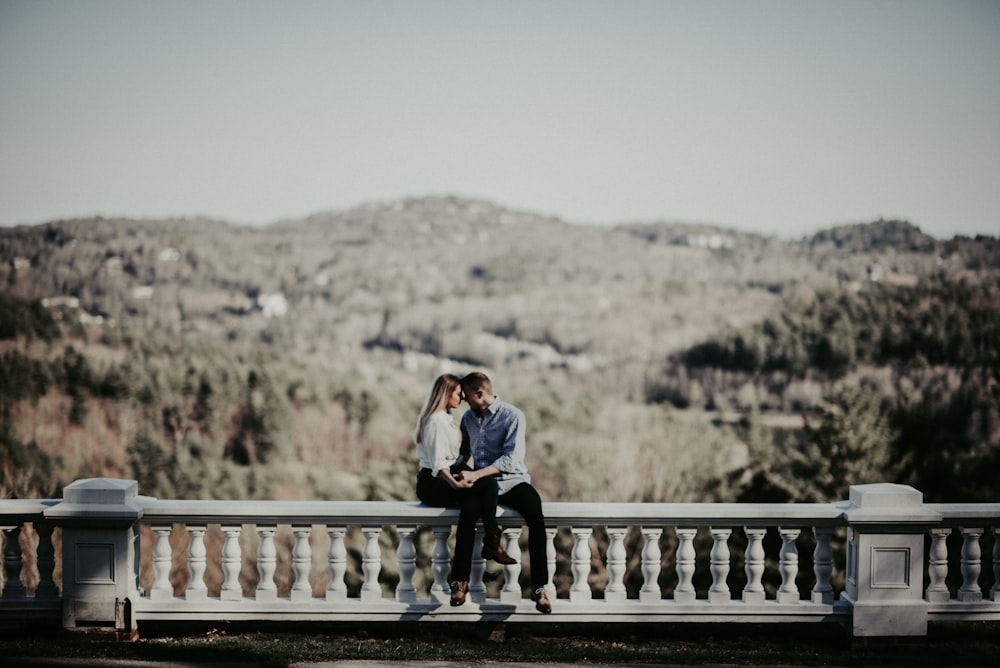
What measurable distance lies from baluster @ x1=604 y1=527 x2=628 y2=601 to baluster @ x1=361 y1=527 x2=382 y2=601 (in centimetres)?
132

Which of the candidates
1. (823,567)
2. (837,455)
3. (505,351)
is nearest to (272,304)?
(505,351)

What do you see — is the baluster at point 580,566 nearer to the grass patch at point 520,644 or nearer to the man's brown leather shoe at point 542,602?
the man's brown leather shoe at point 542,602

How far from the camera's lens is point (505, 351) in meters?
85.7

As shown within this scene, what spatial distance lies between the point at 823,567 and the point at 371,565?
262cm

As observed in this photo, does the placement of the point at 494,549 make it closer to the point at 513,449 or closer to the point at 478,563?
the point at 478,563

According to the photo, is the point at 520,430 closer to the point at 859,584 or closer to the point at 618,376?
the point at 859,584

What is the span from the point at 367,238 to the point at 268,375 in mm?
36502

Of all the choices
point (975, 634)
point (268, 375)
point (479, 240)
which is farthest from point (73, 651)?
point (479, 240)

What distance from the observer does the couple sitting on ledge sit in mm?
5699

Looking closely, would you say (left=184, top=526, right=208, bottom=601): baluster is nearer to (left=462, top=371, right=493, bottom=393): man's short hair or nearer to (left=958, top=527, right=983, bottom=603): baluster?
(left=462, top=371, right=493, bottom=393): man's short hair

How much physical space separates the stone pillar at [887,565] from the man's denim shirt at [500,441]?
1.88 meters

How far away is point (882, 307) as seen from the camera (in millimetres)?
75750

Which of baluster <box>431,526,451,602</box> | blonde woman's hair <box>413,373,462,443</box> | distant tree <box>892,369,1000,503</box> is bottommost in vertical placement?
distant tree <box>892,369,1000,503</box>

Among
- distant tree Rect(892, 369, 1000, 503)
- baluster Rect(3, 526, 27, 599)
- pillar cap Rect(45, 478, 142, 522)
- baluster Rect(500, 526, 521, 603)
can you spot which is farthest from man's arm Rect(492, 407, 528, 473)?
distant tree Rect(892, 369, 1000, 503)
